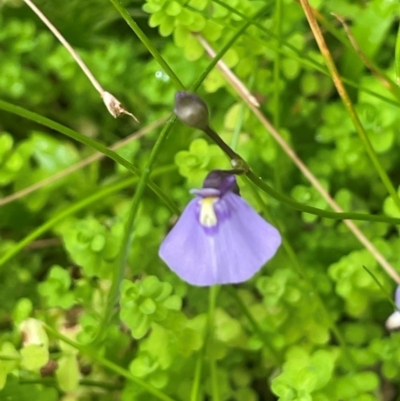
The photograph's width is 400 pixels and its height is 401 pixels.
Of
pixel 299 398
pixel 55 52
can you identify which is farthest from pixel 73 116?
pixel 299 398

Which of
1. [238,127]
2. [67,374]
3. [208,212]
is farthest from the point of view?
[238,127]

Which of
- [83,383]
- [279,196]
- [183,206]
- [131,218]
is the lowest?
[83,383]

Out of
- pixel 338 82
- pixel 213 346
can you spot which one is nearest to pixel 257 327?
pixel 213 346

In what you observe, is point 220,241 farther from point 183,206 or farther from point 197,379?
point 183,206

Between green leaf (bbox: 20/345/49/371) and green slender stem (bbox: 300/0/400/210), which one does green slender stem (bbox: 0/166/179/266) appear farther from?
green slender stem (bbox: 300/0/400/210)

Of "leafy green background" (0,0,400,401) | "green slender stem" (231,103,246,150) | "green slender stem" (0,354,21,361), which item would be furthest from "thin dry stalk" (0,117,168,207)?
"green slender stem" (0,354,21,361)

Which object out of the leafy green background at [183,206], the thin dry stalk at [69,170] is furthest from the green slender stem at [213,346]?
the thin dry stalk at [69,170]

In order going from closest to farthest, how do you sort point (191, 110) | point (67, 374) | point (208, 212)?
point (191, 110), point (208, 212), point (67, 374)
